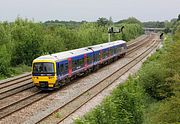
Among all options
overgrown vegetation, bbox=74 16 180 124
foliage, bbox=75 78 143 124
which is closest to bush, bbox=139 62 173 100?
overgrown vegetation, bbox=74 16 180 124

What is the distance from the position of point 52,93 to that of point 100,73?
11083 millimetres

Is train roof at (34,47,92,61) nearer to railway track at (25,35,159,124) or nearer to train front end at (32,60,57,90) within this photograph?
train front end at (32,60,57,90)

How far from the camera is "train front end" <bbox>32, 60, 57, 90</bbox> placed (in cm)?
2698

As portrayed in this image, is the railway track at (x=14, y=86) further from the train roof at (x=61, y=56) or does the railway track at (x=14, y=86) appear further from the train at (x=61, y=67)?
the train roof at (x=61, y=56)

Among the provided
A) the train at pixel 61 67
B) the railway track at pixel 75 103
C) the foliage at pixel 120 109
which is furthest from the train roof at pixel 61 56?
the foliage at pixel 120 109

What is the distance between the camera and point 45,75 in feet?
89.0

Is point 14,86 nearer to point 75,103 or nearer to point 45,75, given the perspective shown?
point 45,75

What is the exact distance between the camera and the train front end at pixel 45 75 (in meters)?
27.0

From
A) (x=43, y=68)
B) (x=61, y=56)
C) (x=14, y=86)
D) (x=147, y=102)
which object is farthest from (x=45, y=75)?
(x=147, y=102)

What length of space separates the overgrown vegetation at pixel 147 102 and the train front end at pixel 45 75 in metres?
6.16

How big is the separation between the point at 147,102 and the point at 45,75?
7.49 m

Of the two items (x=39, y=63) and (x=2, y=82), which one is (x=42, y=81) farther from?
(x=2, y=82)

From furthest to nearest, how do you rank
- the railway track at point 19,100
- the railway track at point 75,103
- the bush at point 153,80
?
1. the bush at point 153,80
2. the railway track at point 19,100
3. the railway track at point 75,103

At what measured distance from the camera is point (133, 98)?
19.3 meters
